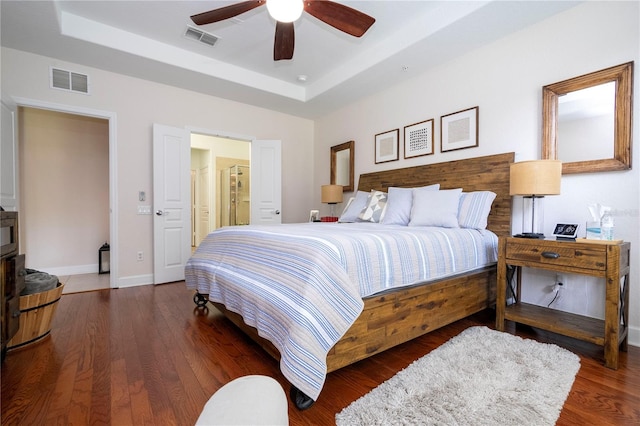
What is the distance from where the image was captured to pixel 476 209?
2.68 meters

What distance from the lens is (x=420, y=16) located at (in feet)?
9.45

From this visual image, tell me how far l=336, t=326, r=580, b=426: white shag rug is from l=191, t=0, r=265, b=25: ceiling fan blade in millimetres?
2648

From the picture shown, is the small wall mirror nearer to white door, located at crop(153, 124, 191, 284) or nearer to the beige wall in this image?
white door, located at crop(153, 124, 191, 284)

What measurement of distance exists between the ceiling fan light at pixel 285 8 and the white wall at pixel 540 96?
2056mm

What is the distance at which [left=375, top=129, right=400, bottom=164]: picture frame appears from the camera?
393 cm

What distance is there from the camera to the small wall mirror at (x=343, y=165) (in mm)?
4645

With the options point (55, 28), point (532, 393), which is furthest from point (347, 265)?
point (55, 28)

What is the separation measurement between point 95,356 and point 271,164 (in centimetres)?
Result: 349

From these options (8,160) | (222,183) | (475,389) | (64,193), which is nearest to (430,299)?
(475,389)

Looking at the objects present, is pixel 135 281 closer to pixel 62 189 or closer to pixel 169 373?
pixel 62 189

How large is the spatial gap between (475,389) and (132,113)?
4.51 metres

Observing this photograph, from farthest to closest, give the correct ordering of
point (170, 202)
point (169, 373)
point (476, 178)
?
point (170, 202), point (476, 178), point (169, 373)

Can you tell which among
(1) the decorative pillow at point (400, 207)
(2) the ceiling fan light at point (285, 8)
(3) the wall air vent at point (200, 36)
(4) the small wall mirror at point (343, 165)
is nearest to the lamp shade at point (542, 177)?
(1) the decorative pillow at point (400, 207)

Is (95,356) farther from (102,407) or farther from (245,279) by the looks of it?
(245,279)
